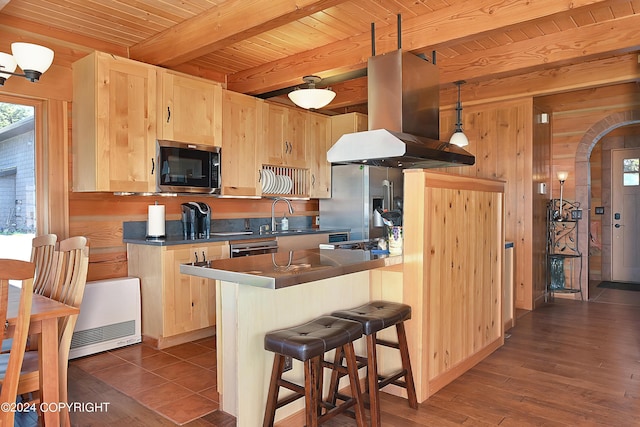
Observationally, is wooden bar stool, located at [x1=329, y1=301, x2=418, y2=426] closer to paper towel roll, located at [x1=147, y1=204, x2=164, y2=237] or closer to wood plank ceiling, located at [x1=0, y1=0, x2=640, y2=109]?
wood plank ceiling, located at [x1=0, y1=0, x2=640, y2=109]

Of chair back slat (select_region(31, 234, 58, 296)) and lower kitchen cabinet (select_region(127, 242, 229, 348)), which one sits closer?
chair back slat (select_region(31, 234, 58, 296))

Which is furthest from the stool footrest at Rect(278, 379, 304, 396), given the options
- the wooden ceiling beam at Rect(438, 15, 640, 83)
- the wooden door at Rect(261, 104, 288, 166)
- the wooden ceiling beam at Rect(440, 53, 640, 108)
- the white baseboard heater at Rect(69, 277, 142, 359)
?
the wooden ceiling beam at Rect(440, 53, 640, 108)

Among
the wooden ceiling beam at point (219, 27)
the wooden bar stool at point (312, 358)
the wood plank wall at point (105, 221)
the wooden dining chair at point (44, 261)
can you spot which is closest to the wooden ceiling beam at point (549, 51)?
the wooden ceiling beam at point (219, 27)

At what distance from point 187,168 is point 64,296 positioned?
1.94m

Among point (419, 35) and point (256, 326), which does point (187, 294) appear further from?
point (419, 35)

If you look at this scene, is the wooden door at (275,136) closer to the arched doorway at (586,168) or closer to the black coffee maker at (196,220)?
the black coffee maker at (196,220)

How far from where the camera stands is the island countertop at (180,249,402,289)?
200cm

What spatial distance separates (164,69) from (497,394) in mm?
3575

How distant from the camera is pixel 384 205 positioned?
570 centimetres

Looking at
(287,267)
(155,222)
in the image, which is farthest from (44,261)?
(287,267)

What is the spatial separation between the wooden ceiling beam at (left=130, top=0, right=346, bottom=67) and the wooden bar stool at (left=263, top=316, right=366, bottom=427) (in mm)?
1884

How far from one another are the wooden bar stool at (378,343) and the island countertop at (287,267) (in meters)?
0.27

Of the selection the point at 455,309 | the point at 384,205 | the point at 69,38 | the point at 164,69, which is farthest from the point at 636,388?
the point at 69,38

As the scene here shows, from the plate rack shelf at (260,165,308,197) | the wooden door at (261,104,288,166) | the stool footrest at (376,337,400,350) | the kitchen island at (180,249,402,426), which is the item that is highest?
the wooden door at (261,104,288,166)
